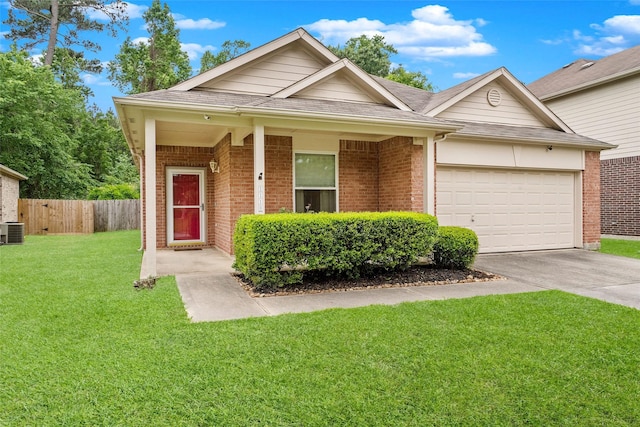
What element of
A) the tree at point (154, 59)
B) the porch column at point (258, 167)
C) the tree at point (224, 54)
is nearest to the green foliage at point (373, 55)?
the tree at point (224, 54)

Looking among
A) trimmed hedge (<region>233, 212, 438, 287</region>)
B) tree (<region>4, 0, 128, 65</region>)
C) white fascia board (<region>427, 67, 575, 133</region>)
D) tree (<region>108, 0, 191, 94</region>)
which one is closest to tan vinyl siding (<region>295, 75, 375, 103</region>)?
white fascia board (<region>427, 67, 575, 133</region>)

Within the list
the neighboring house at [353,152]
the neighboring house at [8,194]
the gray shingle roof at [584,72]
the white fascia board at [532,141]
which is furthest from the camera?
the neighboring house at [8,194]

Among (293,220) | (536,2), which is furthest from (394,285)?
(536,2)

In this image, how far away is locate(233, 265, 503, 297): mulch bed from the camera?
6.38 m

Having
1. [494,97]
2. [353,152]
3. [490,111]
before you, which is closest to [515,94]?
[494,97]

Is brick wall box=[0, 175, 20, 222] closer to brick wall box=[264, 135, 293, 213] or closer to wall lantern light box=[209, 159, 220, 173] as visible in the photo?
wall lantern light box=[209, 159, 220, 173]

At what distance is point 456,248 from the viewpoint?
25.6 ft

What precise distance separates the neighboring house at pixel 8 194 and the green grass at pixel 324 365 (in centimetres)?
1335

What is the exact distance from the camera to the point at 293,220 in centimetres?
637

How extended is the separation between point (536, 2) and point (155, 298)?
17.3 m

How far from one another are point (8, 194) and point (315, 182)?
1423cm

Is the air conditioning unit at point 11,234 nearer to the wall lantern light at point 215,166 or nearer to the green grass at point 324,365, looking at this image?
the wall lantern light at point 215,166

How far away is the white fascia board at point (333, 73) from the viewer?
28.6 feet

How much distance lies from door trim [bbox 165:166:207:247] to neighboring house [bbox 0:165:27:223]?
905 cm
